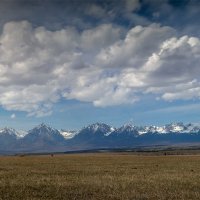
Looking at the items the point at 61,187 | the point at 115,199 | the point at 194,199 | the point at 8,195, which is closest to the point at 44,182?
the point at 61,187

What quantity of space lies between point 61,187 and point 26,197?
5.90 metres

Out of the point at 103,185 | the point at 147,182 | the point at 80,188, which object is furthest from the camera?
the point at 147,182

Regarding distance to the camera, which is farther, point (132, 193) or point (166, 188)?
point (166, 188)

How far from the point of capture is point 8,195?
25516 millimetres

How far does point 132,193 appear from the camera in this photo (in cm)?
2734

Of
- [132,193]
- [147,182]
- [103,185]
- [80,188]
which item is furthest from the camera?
[147,182]

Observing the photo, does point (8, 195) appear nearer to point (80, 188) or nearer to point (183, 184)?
point (80, 188)

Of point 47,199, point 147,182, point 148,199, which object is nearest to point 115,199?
point 148,199

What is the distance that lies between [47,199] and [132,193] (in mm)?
6158

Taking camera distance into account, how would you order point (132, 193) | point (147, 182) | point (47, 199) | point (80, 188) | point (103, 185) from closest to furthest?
1. point (47, 199)
2. point (132, 193)
3. point (80, 188)
4. point (103, 185)
5. point (147, 182)

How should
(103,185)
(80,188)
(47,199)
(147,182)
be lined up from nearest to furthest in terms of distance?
(47,199), (80,188), (103,185), (147,182)

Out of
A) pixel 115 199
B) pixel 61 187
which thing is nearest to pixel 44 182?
pixel 61 187

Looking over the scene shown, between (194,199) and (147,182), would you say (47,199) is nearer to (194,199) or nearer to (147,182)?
(194,199)

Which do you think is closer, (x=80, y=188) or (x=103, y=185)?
(x=80, y=188)
